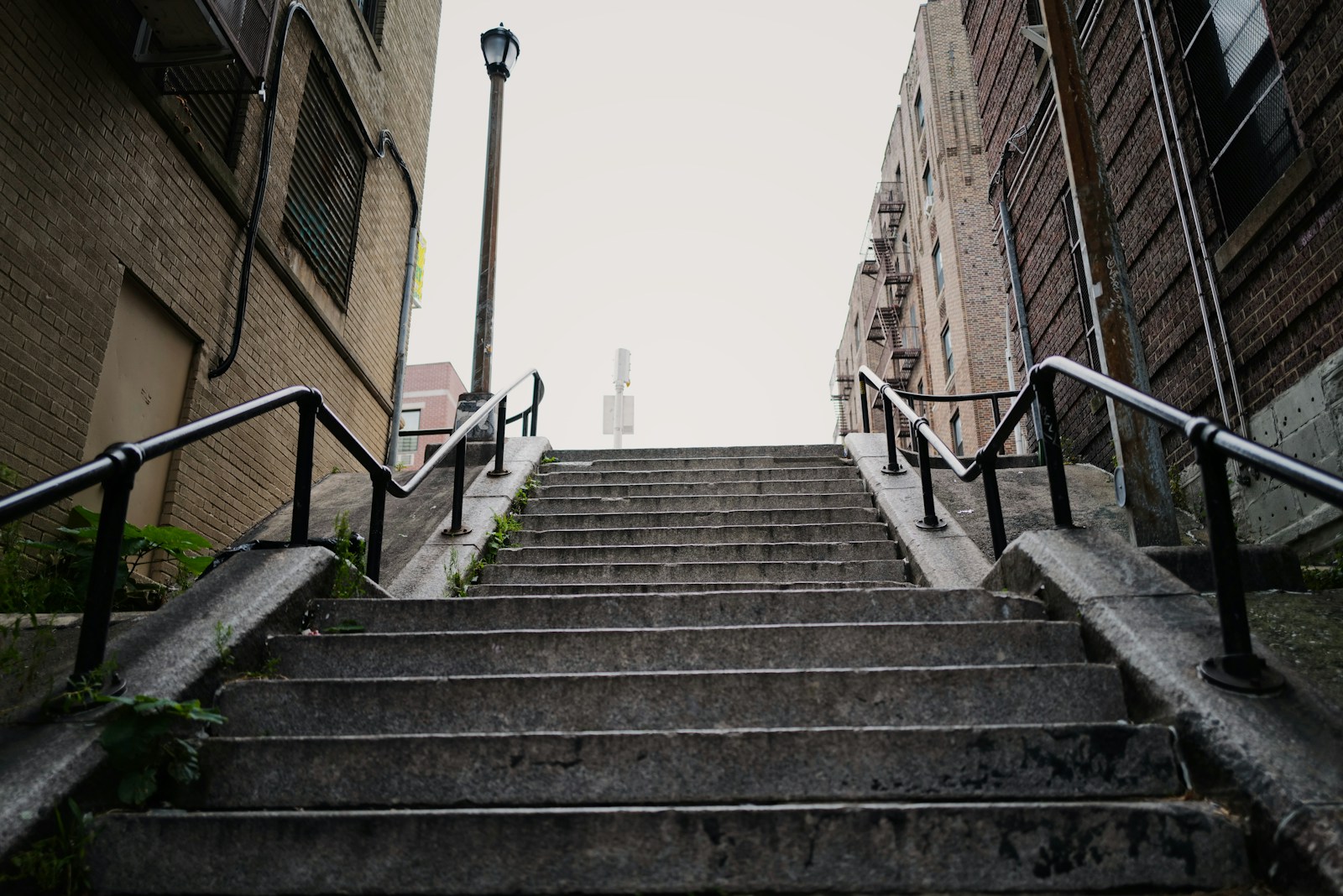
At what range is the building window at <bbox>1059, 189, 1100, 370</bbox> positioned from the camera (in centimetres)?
976

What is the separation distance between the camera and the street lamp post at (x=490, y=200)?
424 inches

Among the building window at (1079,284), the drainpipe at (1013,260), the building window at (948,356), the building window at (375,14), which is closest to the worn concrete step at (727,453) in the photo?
the building window at (1079,284)

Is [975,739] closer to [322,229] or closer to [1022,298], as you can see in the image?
[322,229]

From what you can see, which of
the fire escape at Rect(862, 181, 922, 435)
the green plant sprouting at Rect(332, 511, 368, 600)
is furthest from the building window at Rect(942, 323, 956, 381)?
the green plant sprouting at Rect(332, 511, 368, 600)

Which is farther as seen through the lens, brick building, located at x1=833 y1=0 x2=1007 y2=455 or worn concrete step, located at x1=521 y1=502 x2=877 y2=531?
brick building, located at x1=833 y1=0 x2=1007 y2=455

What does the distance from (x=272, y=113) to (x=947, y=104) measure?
22189 millimetres

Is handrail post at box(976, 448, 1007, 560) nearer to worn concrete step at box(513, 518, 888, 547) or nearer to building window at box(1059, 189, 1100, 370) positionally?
worn concrete step at box(513, 518, 888, 547)

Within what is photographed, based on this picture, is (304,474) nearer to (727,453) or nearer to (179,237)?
(179,237)

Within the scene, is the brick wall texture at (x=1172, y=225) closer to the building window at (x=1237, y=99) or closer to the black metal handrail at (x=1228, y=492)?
the building window at (x=1237, y=99)

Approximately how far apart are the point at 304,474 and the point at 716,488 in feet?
13.0

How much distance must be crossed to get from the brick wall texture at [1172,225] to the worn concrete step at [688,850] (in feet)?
14.5

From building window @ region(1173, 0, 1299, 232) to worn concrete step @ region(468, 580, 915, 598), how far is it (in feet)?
12.4

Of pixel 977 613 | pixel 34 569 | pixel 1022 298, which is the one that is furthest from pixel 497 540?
pixel 1022 298

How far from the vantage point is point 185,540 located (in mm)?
4969
